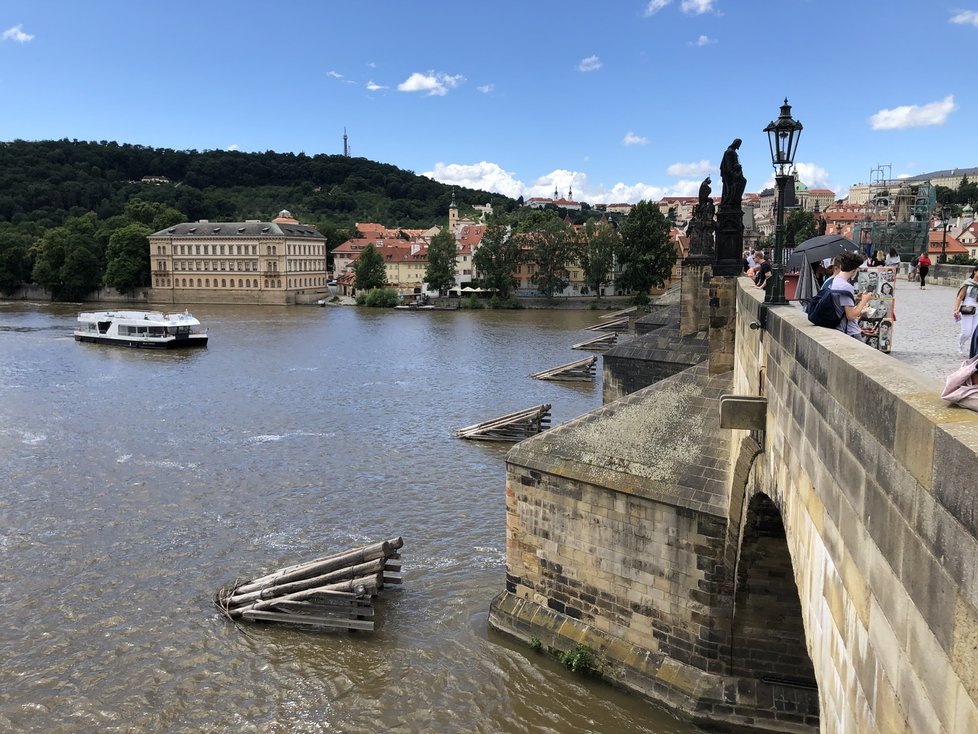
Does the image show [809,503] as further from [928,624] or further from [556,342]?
[556,342]

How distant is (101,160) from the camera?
17612 centimetres

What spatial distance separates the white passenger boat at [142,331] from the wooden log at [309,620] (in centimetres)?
4260

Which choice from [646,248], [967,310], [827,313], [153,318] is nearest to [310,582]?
[827,313]

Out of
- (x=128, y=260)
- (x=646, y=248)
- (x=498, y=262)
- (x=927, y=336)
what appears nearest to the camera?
(x=927, y=336)

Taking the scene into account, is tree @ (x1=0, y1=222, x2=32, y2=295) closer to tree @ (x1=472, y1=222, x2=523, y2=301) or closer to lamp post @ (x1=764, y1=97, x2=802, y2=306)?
tree @ (x1=472, y1=222, x2=523, y2=301)

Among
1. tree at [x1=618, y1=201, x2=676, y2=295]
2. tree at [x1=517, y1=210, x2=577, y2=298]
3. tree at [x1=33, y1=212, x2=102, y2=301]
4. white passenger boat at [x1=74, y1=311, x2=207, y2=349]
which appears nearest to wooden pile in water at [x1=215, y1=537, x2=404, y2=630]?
white passenger boat at [x1=74, y1=311, x2=207, y2=349]

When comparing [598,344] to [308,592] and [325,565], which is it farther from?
[308,592]

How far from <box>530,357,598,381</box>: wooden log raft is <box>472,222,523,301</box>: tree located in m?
44.8

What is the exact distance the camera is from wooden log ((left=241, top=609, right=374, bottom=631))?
45.3ft

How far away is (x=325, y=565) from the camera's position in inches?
574

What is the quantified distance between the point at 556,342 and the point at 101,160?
15826 centimetres

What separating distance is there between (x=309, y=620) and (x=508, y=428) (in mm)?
13511

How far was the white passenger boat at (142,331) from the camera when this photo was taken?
53.7 metres

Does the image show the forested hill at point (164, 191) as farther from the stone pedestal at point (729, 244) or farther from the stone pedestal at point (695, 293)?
the stone pedestal at point (729, 244)
